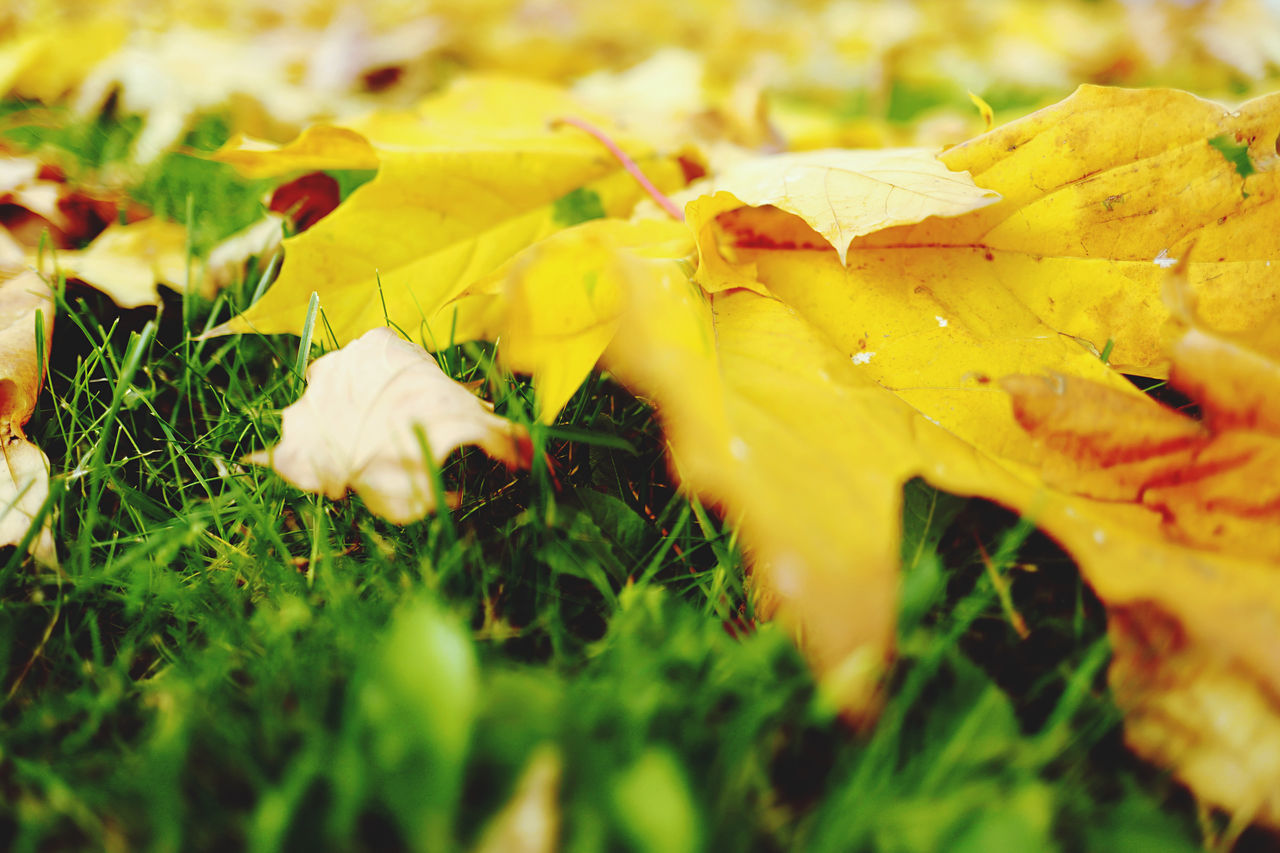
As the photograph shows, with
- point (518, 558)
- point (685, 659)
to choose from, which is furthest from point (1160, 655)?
point (518, 558)

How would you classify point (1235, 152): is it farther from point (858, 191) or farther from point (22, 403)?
point (22, 403)

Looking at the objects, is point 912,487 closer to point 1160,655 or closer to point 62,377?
point 1160,655

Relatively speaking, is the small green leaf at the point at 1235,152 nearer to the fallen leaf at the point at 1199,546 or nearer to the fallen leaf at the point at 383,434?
the fallen leaf at the point at 1199,546

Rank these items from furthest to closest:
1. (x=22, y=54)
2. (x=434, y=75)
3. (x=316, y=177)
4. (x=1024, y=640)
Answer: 1. (x=434, y=75)
2. (x=22, y=54)
3. (x=316, y=177)
4. (x=1024, y=640)

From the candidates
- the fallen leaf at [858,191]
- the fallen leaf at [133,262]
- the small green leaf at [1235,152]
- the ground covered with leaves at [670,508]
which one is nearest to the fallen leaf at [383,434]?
the ground covered with leaves at [670,508]

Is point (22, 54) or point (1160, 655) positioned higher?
point (22, 54)

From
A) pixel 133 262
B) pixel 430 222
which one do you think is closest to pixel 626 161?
pixel 430 222
